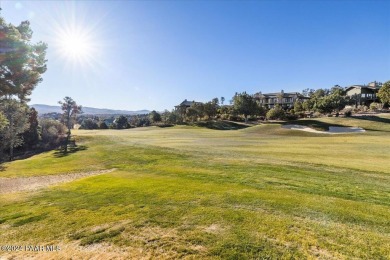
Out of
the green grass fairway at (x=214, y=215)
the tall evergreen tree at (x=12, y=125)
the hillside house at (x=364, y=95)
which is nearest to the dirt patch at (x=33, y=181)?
the green grass fairway at (x=214, y=215)

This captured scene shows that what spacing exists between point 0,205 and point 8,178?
10646 millimetres

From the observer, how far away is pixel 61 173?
22.0m

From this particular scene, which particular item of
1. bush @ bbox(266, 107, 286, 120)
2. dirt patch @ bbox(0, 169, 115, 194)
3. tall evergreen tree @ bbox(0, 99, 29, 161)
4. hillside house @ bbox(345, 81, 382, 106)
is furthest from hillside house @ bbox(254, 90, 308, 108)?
dirt patch @ bbox(0, 169, 115, 194)

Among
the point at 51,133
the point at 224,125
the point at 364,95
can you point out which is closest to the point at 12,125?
the point at 51,133

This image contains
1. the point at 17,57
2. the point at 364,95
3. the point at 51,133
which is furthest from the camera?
the point at 364,95

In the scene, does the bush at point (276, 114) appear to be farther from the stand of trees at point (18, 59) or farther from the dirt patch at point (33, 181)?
the stand of trees at point (18, 59)

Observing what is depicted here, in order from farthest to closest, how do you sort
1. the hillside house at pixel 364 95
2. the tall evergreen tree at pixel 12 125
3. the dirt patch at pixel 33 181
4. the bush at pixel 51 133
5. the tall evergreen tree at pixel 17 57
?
the hillside house at pixel 364 95
the bush at pixel 51 133
the tall evergreen tree at pixel 12 125
the dirt patch at pixel 33 181
the tall evergreen tree at pixel 17 57

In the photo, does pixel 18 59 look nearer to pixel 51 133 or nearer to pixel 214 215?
pixel 214 215

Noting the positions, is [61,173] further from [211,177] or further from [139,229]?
[139,229]

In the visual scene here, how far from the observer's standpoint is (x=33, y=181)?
19.6m

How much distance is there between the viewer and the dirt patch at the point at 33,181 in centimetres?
1753

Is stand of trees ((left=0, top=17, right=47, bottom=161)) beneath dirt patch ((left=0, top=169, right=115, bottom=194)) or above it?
above

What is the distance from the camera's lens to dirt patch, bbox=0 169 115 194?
17.5 meters

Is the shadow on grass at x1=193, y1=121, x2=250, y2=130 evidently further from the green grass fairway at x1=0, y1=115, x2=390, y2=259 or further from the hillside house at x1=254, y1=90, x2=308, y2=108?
the green grass fairway at x1=0, y1=115, x2=390, y2=259
